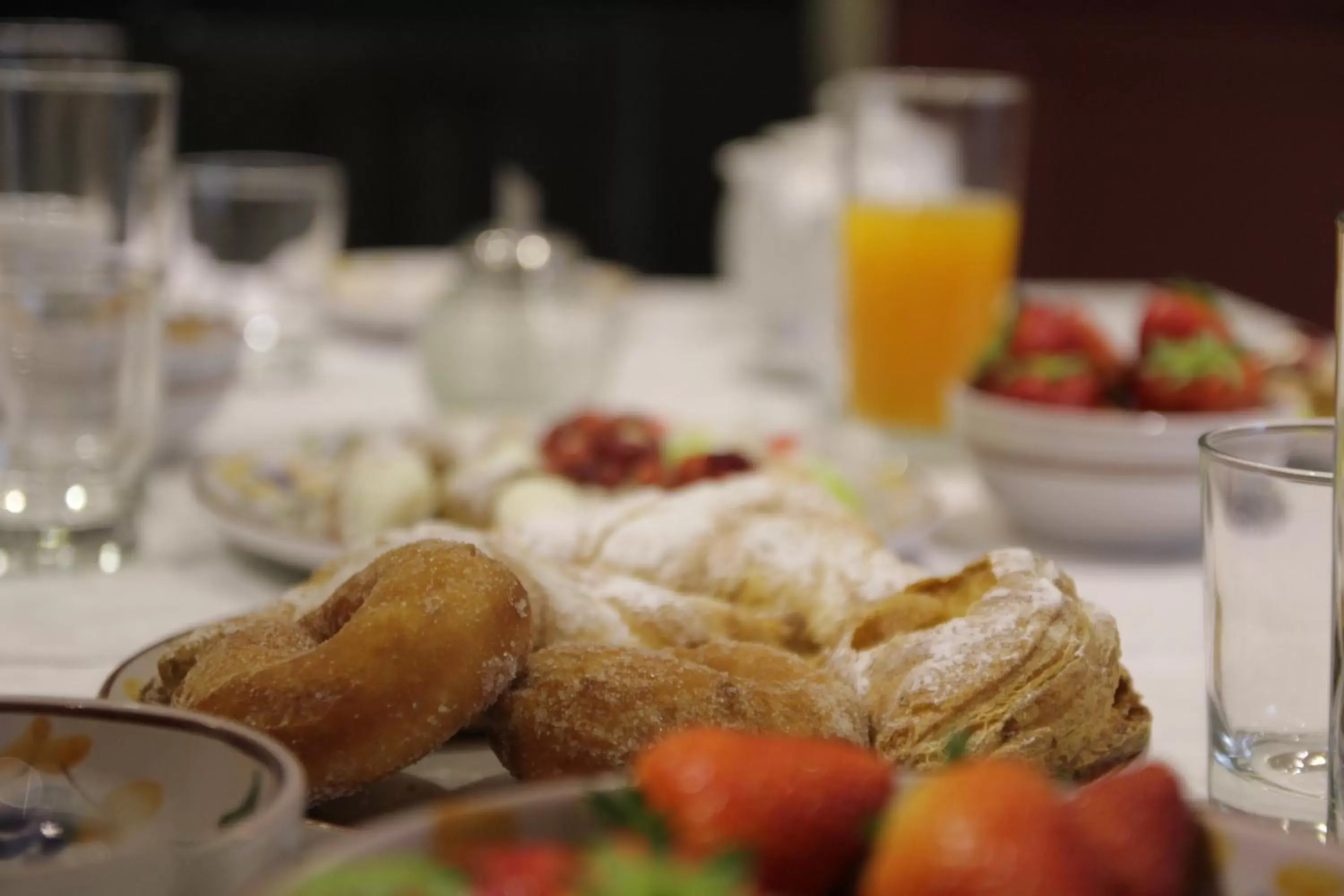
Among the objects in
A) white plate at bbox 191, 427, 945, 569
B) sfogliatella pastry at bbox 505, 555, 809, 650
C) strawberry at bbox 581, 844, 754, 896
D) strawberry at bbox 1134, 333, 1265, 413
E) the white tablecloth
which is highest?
strawberry at bbox 581, 844, 754, 896

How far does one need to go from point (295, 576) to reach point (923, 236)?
2.84 ft

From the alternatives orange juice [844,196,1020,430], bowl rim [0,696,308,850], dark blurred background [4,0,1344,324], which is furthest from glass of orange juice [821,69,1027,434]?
dark blurred background [4,0,1344,324]

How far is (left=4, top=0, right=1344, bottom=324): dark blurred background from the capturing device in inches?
136

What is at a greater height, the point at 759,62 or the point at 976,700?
the point at 759,62

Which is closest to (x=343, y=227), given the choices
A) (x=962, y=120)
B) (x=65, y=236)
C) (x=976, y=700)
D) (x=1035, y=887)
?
(x=962, y=120)

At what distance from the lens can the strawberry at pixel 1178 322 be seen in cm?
132

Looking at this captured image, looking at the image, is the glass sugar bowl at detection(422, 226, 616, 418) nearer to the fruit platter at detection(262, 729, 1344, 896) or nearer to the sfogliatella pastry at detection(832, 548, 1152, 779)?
the sfogliatella pastry at detection(832, 548, 1152, 779)

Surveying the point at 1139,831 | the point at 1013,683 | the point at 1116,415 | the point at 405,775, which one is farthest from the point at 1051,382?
the point at 1139,831

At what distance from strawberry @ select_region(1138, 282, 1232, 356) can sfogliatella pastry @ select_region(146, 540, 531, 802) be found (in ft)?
2.77

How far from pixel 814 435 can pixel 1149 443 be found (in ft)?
1.50

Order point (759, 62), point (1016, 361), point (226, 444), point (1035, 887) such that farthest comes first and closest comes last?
point (759, 62), point (226, 444), point (1016, 361), point (1035, 887)

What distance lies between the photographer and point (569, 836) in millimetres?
409

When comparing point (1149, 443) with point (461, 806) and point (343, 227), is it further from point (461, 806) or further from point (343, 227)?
point (343, 227)

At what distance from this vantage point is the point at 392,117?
13.4 feet
